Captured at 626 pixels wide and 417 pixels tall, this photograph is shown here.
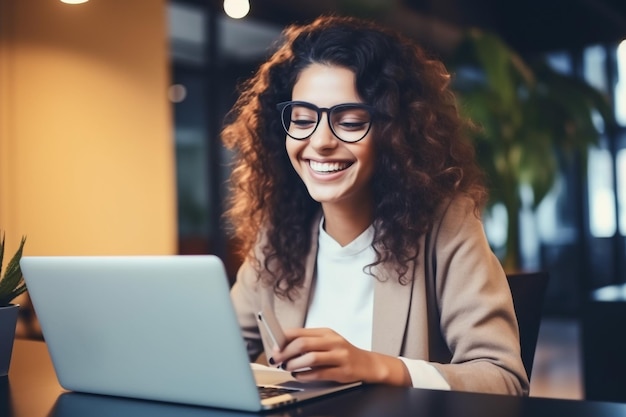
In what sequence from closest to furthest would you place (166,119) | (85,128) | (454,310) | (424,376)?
(424,376)
(454,310)
(85,128)
(166,119)

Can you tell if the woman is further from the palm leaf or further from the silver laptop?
the palm leaf

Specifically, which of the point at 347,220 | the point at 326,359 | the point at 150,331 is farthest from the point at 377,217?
the point at 150,331

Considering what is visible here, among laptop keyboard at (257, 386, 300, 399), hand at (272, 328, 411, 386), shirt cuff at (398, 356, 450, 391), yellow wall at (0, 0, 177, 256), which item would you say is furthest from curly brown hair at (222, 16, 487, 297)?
yellow wall at (0, 0, 177, 256)

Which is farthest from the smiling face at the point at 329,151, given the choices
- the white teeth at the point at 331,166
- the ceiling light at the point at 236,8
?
the ceiling light at the point at 236,8

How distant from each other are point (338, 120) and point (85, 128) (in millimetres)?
2909

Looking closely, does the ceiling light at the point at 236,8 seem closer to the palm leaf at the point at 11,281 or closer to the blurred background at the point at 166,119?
the blurred background at the point at 166,119

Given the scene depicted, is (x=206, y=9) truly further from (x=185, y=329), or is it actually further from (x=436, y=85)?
(x=185, y=329)

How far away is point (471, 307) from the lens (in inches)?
63.9

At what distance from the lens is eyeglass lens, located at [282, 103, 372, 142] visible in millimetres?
1714

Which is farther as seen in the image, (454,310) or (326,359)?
(454,310)

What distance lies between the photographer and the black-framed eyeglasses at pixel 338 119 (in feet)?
5.62

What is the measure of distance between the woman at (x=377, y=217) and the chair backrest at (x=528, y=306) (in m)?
0.16

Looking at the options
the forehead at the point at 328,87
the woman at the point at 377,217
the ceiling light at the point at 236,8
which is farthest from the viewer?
the ceiling light at the point at 236,8

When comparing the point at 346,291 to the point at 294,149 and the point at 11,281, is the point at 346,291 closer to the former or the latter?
the point at 294,149
